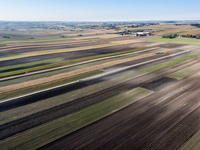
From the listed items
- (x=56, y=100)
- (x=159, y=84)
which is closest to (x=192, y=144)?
(x=159, y=84)

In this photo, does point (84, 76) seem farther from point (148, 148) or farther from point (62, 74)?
point (148, 148)

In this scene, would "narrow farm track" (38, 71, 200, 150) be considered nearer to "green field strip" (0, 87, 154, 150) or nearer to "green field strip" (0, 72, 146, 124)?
"green field strip" (0, 87, 154, 150)

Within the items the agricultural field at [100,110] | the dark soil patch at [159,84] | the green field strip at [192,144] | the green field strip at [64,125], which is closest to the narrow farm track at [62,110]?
the agricultural field at [100,110]

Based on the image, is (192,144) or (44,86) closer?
(192,144)

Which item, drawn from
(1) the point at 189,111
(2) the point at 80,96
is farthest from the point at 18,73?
(1) the point at 189,111

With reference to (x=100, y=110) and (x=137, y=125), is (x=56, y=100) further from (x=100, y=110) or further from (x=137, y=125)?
(x=137, y=125)
